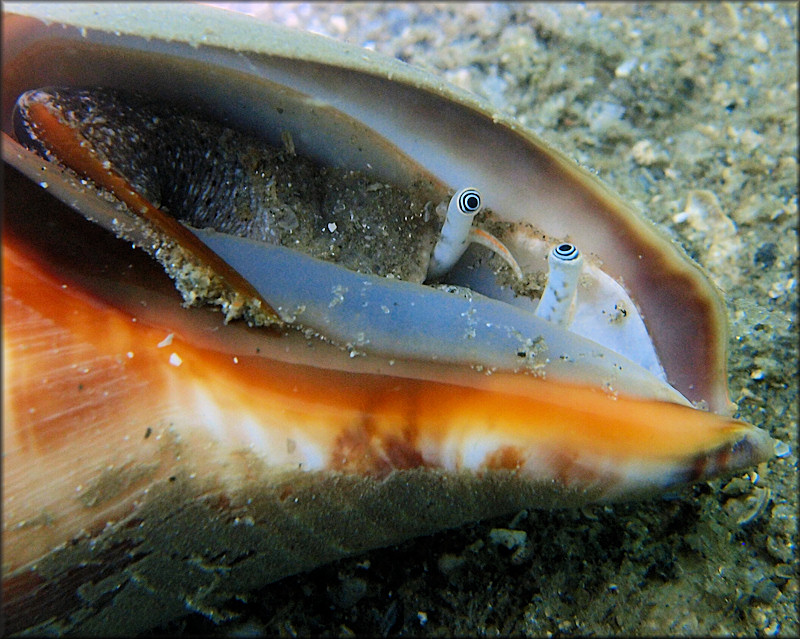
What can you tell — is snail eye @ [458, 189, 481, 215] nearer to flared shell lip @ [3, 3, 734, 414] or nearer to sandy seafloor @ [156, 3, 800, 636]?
flared shell lip @ [3, 3, 734, 414]

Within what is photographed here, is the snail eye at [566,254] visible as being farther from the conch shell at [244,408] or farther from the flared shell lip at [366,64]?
the flared shell lip at [366,64]

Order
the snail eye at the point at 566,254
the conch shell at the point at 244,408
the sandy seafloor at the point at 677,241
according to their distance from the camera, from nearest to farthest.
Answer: the conch shell at the point at 244,408
the snail eye at the point at 566,254
the sandy seafloor at the point at 677,241

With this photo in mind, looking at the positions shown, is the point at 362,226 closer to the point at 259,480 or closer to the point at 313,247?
the point at 313,247

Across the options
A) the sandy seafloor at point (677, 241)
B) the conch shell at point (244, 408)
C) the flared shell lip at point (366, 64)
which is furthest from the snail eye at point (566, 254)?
the sandy seafloor at point (677, 241)

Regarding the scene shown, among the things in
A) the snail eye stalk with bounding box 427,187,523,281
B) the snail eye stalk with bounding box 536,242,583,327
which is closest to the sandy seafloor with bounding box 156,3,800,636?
the snail eye stalk with bounding box 427,187,523,281

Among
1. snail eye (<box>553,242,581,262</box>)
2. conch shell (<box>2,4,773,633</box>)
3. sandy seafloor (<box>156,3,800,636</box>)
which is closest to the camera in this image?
conch shell (<box>2,4,773,633</box>)

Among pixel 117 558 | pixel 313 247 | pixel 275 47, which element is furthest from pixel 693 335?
pixel 117 558
